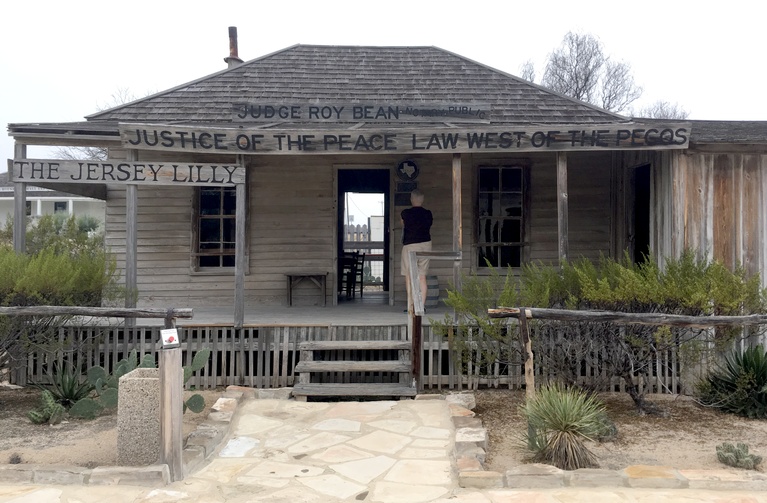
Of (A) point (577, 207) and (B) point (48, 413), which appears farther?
(A) point (577, 207)

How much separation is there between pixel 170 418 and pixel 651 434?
4110 mm

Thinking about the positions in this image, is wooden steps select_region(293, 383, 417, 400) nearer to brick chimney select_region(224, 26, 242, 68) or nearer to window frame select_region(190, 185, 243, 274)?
window frame select_region(190, 185, 243, 274)

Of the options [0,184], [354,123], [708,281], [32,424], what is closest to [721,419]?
[708,281]

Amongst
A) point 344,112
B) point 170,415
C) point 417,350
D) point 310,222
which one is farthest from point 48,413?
point 344,112

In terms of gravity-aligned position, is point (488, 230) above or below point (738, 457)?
above

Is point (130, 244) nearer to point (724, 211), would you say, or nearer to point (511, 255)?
point (511, 255)

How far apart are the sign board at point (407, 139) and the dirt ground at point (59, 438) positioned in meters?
3.05

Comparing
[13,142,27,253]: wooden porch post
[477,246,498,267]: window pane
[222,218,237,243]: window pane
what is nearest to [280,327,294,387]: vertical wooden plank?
[222,218,237,243]: window pane

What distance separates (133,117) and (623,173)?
7.67m

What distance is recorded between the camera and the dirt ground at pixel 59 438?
187 inches

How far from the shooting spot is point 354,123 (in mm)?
8781

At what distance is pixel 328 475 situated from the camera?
14.7ft

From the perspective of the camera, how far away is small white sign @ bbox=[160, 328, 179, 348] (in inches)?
168

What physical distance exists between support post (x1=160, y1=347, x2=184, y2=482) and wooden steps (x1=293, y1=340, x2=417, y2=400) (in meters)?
2.24
